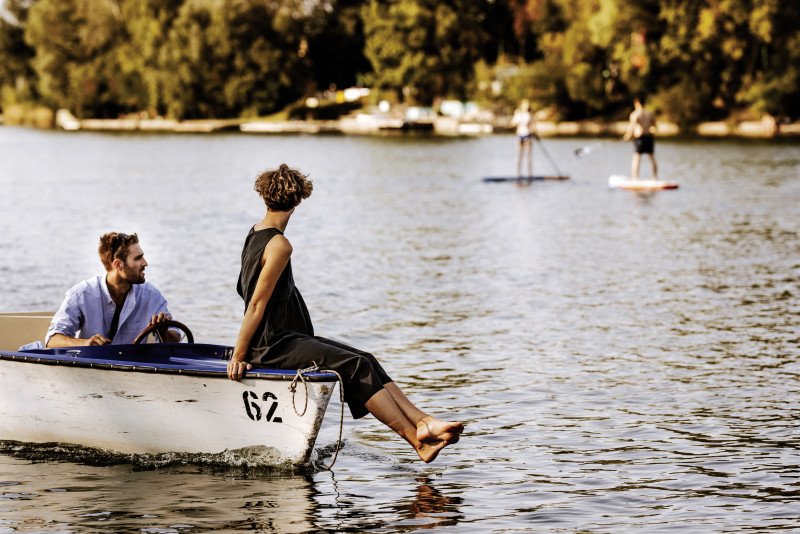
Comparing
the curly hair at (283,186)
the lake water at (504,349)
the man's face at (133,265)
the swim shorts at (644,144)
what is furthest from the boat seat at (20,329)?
the swim shorts at (644,144)

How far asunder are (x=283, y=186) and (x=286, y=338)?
97cm

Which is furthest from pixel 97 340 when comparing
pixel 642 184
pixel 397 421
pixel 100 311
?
pixel 642 184

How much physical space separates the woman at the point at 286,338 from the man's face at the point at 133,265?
34.6 inches

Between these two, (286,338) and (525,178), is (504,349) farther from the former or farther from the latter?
(525,178)

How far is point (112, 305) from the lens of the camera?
928cm

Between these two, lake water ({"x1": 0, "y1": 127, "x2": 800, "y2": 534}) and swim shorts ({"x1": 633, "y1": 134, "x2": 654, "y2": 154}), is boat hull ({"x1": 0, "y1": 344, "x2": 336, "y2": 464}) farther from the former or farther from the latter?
swim shorts ({"x1": 633, "y1": 134, "x2": 654, "y2": 154})

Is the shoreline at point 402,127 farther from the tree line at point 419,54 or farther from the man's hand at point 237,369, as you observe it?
the man's hand at point 237,369

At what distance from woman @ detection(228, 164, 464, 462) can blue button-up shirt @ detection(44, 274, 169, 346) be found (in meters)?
1.16

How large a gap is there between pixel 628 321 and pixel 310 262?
7.39m

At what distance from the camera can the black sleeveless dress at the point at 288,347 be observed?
27.1 ft

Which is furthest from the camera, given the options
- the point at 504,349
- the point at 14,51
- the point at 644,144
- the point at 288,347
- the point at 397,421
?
the point at 14,51

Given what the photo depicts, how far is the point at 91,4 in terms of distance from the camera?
118 meters

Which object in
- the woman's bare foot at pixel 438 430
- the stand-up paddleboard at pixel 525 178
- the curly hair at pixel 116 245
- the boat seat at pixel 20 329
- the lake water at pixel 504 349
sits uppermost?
the curly hair at pixel 116 245

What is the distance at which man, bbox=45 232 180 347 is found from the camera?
896 centimetres
